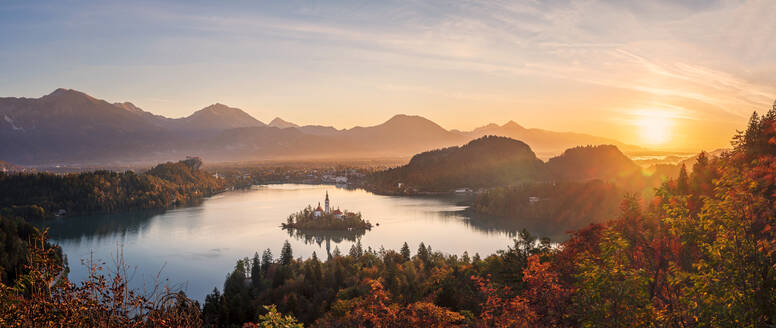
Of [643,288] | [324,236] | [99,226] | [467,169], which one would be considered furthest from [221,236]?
[467,169]

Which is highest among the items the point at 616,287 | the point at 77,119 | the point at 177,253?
the point at 77,119

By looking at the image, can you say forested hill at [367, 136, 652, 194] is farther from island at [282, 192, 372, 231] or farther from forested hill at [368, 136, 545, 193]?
island at [282, 192, 372, 231]

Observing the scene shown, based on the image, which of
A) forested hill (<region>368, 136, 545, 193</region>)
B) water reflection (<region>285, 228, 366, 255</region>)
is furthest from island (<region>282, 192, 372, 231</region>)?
forested hill (<region>368, 136, 545, 193</region>)

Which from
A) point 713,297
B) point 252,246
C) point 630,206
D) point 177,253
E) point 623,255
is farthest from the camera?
point 252,246

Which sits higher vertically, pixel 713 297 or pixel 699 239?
pixel 699 239

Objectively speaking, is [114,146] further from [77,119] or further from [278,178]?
[278,178]

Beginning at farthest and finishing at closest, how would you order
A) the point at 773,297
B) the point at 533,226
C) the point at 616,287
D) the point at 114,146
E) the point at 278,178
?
the point at 114,146
the point at 278,178
the point at 533,226
the point at 616,287
the point at 773,297

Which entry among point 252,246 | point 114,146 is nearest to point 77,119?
point 114,146
